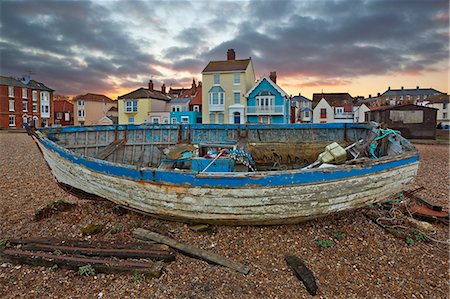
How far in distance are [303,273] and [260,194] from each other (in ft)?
4.06

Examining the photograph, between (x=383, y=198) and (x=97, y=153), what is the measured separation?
681cm

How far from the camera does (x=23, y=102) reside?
46594mm

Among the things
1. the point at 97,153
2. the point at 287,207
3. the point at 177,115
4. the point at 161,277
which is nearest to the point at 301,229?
the point at 287,207

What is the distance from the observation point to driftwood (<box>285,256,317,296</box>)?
3.47m

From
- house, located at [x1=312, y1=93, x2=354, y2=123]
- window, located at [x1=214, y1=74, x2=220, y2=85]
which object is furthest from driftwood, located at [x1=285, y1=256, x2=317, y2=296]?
house, located at [x1=312, y1=93, x2=354, y2=123]

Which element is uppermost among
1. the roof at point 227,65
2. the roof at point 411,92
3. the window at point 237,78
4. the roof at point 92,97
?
the roof at point 411,92

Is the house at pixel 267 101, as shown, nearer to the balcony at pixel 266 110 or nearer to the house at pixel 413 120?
the balcony at pixel 266 110

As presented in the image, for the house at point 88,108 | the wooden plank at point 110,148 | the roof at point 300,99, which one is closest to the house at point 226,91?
the wooden plank at point 110,148

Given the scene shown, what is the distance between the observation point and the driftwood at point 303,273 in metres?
3.47

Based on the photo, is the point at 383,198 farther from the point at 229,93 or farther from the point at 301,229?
the point at 229,93

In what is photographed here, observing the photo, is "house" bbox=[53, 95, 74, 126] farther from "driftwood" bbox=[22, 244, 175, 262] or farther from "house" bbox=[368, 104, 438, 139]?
"driftwood" bbox=[22, 244, 175, 262]

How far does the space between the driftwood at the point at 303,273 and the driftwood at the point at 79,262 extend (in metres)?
1.87

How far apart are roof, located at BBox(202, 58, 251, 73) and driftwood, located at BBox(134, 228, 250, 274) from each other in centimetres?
2791

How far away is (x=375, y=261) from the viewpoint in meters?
4.07
